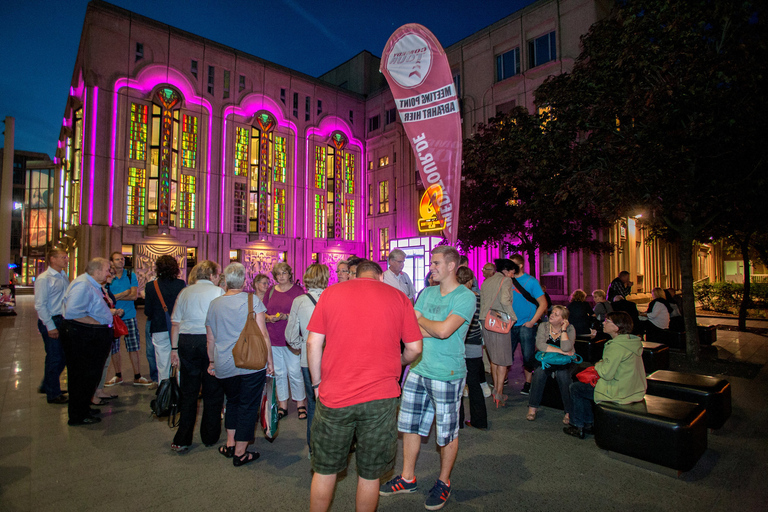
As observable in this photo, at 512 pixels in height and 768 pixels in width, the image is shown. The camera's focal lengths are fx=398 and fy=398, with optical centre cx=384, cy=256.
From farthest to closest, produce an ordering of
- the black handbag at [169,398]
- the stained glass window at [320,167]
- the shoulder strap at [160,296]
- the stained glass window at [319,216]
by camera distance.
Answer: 1. the stained glass window at [320,167]
2. the stained glass window at [319,216]
3. the shoulder strap at [160,296]
4. the black handbag at [169,398]

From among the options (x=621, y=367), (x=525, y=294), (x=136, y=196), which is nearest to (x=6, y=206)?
(x=136, y=196)

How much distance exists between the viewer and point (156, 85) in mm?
23984

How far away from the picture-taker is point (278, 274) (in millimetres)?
5180

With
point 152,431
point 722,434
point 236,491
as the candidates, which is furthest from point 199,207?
point 722,434

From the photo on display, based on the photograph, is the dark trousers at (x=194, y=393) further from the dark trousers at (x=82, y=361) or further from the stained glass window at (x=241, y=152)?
the stained glass window at (x=241, y=152)

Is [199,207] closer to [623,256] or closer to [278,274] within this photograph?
[278,274]

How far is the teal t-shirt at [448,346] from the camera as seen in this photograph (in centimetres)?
312

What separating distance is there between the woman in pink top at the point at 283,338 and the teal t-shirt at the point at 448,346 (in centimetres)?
234

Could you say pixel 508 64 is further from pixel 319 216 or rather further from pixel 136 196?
pixel 136 196

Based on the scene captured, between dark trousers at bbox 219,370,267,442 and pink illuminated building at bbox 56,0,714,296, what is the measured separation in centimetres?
1774

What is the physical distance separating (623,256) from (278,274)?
22.9 m

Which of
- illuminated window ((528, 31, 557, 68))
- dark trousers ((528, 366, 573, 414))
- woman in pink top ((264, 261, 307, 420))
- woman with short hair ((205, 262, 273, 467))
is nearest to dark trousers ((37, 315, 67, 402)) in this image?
woman in pink top ((264, 261, 307, 420))

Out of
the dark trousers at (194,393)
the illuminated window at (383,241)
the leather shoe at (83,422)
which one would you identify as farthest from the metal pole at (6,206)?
the dark trousers at (194,393)

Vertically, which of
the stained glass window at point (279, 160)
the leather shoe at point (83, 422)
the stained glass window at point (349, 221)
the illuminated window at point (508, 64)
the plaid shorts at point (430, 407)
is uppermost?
the illuminated window at point (508, 64)
